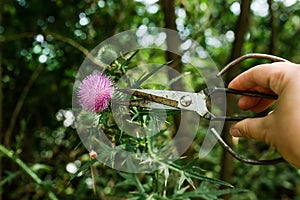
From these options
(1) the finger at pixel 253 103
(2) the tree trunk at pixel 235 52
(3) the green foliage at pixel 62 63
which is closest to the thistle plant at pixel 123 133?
(1) the finger at pixel 253 103

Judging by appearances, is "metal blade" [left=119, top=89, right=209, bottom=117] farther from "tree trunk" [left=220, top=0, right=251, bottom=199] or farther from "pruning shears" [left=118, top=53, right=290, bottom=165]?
"tree trunk" [left=220, top=0, right=251, bottom=199]

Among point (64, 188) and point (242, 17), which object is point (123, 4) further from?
point (64, 188)

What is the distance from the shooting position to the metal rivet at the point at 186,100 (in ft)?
2.33

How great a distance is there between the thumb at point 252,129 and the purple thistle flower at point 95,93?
6.9 inches

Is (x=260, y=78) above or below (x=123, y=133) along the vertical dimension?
above

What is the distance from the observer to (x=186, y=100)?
2.34 ft

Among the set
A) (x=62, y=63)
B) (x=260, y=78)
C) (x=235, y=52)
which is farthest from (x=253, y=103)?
(x=62, y=63)

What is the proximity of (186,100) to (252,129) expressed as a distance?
0.35 feet

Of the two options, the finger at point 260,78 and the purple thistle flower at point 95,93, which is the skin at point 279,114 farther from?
the purple thistle flower at point 95,93

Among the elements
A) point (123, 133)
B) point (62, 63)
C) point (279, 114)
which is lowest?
point (62, 63)

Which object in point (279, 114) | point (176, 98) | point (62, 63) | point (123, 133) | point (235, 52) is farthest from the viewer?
point (62, 63)

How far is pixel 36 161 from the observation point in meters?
1.65

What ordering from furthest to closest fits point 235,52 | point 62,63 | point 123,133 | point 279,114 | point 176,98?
1. point 62,63
2. point 235,52
3. point 123,133
4. point 176,98
5. point 279,114

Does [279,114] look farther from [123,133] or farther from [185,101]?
[123,133]
